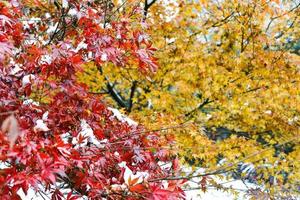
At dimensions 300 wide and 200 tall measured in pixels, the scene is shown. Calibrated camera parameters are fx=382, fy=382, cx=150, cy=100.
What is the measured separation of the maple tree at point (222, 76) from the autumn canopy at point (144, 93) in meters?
0.02

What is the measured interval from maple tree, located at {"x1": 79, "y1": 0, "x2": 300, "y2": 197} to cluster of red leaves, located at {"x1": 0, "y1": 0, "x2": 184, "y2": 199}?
1.81 metres

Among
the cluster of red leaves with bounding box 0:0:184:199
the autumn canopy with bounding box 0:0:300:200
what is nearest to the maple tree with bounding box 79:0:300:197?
the autumn canopy with bounding box 0:0:300:200

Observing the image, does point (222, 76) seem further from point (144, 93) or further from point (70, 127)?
point (70, 127)

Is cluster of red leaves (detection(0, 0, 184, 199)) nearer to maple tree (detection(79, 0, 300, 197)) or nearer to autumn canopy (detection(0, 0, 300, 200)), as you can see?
autumn canopy (detection(0, 0, 300, 200))

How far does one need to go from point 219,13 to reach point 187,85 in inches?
52.9

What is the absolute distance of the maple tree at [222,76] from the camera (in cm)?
541

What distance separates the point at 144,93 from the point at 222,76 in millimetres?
1266

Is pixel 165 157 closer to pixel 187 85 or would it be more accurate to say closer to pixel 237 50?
pixel 187 85

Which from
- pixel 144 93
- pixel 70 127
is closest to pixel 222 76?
pixel 144 93

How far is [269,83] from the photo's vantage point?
17.7ft

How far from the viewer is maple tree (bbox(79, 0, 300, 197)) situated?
213 inches

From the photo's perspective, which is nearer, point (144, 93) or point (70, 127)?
point (70, 127)

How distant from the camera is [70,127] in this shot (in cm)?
298

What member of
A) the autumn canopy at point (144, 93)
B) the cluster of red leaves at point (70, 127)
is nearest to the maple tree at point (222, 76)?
the autumn canopy at point (144, 93)
